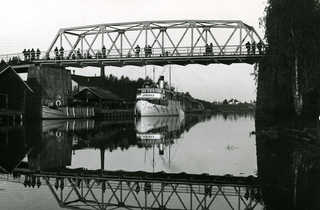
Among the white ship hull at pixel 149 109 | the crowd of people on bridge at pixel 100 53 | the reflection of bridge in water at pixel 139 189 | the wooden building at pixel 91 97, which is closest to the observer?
the reflection of bridge in water at pixel 139 189

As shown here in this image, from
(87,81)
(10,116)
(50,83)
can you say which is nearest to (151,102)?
(87,81)

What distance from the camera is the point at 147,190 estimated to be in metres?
14.5

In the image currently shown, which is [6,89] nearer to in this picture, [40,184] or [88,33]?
[88,33]

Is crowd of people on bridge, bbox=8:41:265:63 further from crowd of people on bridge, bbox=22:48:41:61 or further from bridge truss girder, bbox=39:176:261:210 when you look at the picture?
Result: bridge truss girder, bbox=39:176:261:210

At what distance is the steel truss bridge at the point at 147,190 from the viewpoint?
481 inches

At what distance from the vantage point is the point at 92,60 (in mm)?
57688

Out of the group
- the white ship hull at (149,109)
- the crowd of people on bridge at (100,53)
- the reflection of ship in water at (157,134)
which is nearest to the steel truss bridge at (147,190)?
the reflection of ship in water at (157,134)

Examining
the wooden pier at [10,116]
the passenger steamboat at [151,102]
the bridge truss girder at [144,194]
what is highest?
the passenger steamboat at [151,102]

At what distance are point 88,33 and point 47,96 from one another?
10831 mm

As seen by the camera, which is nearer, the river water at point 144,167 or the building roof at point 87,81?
the river water at point 144,167

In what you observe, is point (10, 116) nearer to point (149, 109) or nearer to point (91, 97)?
point (91, 97)

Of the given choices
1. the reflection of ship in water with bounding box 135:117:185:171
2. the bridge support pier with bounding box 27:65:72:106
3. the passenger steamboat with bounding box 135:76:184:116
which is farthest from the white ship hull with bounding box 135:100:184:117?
the reflection of ship in water with bounding box 135:117:185:171

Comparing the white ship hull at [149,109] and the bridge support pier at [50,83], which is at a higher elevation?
the bridge support pier at [50,83]

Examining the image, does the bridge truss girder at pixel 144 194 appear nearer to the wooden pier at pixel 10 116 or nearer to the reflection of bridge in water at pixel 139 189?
the reflection of bridge in water at pixel 139 189
